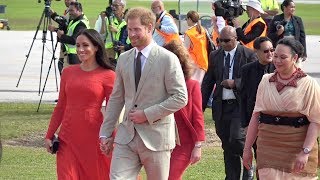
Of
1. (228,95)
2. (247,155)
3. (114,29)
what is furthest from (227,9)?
(247,155)

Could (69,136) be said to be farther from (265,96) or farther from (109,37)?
(109,37)

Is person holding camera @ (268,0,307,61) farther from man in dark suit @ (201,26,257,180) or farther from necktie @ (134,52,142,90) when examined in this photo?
necktie @ (134,52,142,90)

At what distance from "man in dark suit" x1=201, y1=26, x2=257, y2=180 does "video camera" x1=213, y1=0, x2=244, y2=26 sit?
18.3ft

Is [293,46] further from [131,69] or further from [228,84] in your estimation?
[228,84]

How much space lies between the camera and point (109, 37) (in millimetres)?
17641

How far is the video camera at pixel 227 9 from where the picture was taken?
17094 millimetres

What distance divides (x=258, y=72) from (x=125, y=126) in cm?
254

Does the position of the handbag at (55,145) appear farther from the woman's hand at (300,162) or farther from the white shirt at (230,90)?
the white shirt at (230,90)

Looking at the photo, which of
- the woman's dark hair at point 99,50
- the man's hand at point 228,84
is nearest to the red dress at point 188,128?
the woman's dark hair at point 99,50

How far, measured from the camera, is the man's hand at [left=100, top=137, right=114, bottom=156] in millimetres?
8547

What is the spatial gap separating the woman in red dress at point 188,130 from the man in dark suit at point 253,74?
120cm

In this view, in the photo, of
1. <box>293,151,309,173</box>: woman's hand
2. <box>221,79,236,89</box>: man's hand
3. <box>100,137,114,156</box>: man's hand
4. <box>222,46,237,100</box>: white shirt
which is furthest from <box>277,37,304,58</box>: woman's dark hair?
<box>222,46,237,100</box>: white shirt

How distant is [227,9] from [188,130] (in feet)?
26.5

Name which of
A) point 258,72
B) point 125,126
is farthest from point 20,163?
point 125,126
